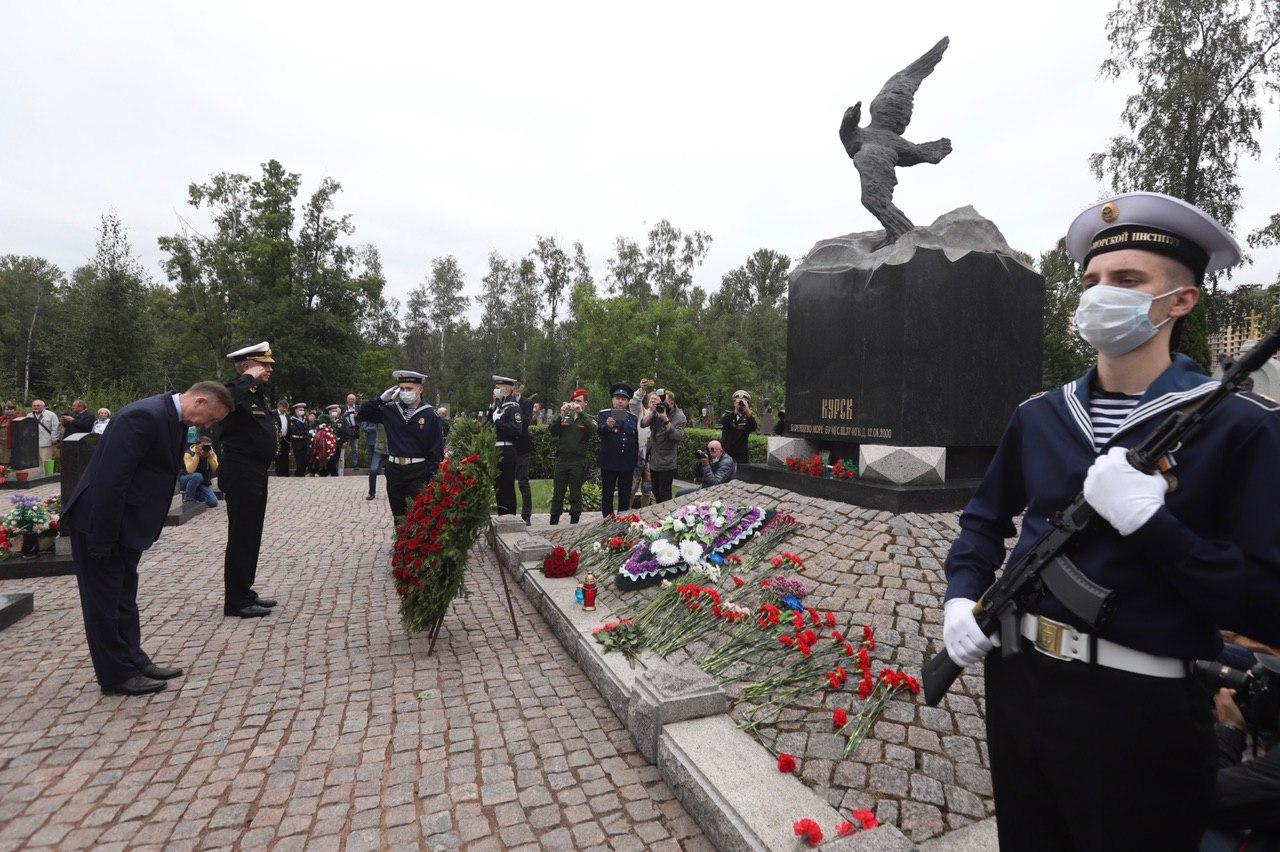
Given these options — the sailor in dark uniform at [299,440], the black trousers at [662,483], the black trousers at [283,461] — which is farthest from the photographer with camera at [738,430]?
the black trousers at [283,461]

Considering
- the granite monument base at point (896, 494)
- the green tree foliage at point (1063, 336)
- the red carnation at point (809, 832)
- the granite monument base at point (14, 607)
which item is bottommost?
the granite monument base at point (14, 607)

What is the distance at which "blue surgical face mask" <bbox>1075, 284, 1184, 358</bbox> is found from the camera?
1589mm

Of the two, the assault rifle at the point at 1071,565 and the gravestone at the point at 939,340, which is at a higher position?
the gravestone at the point at 939,340

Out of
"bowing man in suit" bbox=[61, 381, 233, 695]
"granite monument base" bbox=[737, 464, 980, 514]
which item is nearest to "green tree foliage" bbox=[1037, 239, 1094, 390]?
"granite monument base" bbox=[737, 464, 980, 514]

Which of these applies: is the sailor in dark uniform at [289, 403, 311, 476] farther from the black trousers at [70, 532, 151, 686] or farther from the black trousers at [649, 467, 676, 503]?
the black trousers at [70, 532, 151, 686]

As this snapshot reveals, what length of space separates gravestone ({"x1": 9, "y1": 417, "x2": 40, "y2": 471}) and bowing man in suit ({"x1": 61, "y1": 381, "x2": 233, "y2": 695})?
1372 cm

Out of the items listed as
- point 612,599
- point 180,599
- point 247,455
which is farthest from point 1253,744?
point 180,599

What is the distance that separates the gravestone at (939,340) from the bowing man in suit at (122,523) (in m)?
6.11

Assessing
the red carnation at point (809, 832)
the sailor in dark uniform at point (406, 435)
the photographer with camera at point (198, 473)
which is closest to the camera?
the red carnation at point (809, 832)

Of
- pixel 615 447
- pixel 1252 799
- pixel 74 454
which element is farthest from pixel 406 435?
pixel 1252 799

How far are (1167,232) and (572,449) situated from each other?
795 centimetres

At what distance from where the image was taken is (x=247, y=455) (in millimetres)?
5629

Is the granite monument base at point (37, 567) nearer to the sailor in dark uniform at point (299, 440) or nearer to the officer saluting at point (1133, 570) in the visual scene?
the officer saluting at point (1133, 570)

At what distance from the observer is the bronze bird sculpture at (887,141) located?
7574mm
